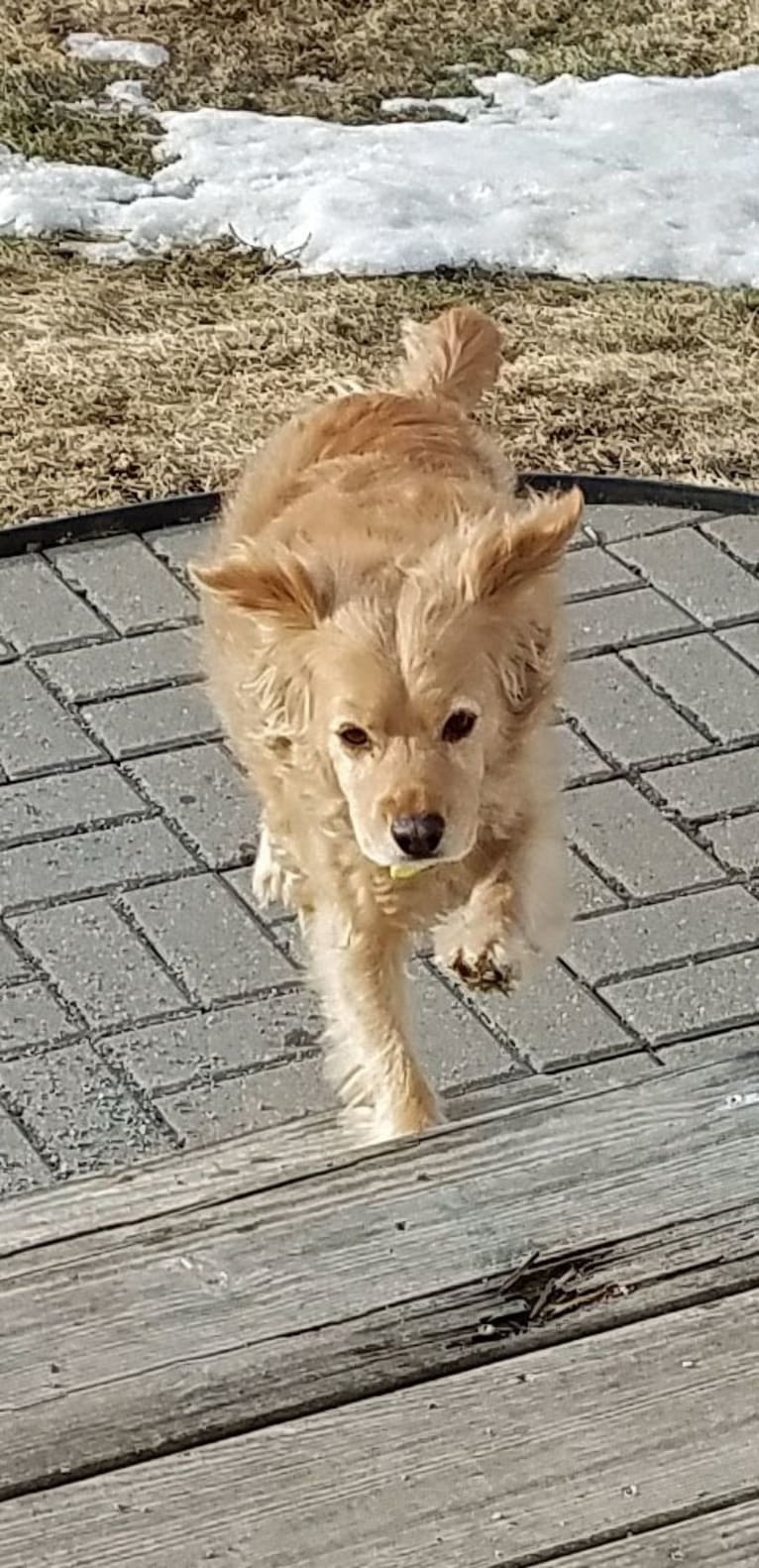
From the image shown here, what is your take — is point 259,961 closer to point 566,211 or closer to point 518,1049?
point 518,1049

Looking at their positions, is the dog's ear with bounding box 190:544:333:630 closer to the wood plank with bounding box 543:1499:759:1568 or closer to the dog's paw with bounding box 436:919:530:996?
the dog's paw with bounding box 436:919:530:996

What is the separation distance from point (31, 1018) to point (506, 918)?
0.88m

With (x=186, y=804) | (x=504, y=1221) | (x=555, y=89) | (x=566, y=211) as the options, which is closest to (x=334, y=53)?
(x=555, y=89)

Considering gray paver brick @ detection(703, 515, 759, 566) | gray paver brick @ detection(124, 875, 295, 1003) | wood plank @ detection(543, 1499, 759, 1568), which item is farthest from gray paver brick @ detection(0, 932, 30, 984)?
wood plank @ detection(543, 1499, 759, 1568)

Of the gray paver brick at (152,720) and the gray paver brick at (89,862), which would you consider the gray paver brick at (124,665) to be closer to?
the gray paver brick at (152,720)

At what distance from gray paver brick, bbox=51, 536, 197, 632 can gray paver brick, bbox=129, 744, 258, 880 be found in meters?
0.50

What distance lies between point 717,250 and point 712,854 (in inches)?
133

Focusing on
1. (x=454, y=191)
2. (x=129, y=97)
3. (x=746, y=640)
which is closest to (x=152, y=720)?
(x=746, y=640)

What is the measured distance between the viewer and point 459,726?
3250mm

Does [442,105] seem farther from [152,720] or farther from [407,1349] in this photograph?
[407,1349]

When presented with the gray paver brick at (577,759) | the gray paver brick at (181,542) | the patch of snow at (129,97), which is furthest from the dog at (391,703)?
the patch of snow at (129,97)

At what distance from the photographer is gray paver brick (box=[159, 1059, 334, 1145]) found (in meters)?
3.81

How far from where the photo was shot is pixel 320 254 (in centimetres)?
730

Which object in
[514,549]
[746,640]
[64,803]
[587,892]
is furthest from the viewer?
[746,640]
